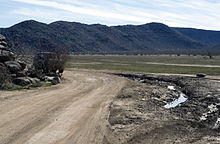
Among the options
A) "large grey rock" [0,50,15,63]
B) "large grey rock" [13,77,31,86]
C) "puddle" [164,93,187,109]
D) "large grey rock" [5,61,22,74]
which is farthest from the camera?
"large grey rock" [0,50,15,63]

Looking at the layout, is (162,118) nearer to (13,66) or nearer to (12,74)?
(12,74)

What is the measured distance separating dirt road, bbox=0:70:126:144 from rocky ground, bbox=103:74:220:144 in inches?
35.8

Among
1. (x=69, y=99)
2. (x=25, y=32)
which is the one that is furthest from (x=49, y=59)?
(x=25, y=32)

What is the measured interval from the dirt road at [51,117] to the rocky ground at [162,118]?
35.8 inches

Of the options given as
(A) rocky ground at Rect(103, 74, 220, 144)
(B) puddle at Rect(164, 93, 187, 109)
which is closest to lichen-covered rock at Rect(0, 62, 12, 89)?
(A) rocky ground at Rect(103, 74, 220, 144)

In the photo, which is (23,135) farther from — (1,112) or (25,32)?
(25,32)

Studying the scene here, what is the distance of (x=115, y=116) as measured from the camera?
1903 cm

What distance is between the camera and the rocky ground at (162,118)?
14820 millimetres

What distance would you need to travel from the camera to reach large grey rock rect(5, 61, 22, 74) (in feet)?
107

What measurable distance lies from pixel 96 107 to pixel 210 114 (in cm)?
737

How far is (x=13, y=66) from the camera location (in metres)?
33.0

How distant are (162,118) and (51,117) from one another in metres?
6.32

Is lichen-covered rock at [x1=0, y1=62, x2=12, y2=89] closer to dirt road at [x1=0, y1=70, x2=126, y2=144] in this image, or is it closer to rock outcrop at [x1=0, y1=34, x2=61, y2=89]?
rock outcrop at [x1=0, y1=34, x2=61, y2=89]

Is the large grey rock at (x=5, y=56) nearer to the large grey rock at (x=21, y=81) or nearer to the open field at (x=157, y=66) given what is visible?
the large grey rock at (x=21, y=81)
